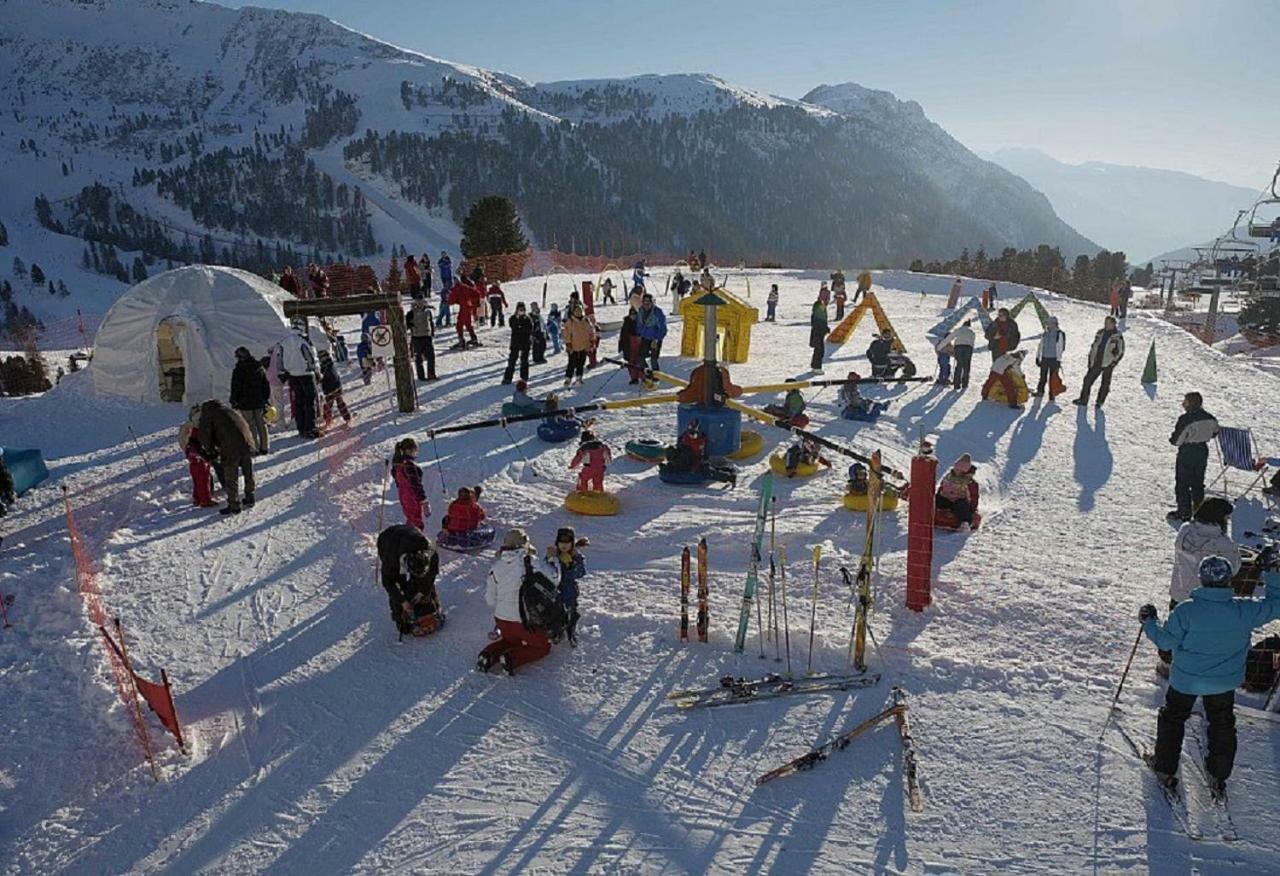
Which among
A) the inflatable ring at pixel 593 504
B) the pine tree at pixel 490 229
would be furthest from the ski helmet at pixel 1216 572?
the pine tree at pixel 490 229

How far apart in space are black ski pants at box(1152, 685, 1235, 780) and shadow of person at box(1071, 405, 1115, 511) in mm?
5854

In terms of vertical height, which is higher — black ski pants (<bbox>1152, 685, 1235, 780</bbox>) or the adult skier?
the adult skier

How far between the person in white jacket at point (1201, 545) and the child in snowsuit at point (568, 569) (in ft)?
15.6

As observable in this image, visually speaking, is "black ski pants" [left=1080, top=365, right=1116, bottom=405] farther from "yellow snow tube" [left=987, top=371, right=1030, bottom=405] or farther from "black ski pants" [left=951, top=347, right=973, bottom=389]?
"black ski pants" [left=951, top=347, right=973, bottom=389]

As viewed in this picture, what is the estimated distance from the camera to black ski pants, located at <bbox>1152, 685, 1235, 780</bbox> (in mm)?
5035

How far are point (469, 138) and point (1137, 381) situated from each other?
17820 cm

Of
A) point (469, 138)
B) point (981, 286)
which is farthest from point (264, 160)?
point (981, 286)

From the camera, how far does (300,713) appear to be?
6273 millimetres

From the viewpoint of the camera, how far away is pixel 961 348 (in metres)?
16.2

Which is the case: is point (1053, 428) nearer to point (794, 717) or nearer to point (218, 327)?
point (794, 717)

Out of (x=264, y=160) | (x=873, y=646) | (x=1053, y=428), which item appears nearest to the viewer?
(x=873, y=646)

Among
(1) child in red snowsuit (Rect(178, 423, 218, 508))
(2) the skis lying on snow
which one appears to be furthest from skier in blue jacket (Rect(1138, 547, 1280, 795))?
(1) child in red snowsuit (Rect(178, 423, 218, 508))

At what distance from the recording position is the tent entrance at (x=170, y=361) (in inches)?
623

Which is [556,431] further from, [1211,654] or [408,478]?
[1211,654]
